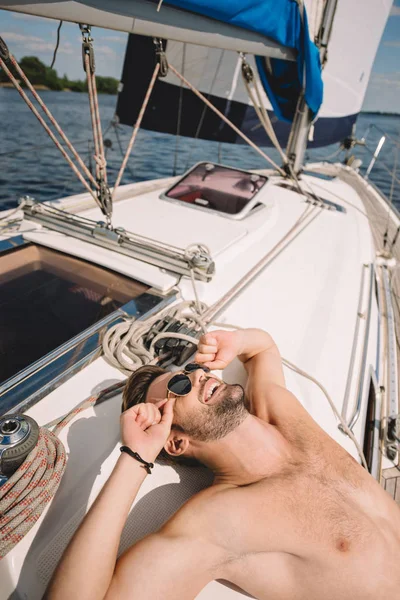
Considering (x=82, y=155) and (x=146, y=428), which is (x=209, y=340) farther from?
(x=82, y=155)

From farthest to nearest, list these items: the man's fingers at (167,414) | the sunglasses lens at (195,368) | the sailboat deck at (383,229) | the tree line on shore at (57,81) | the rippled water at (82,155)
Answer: the tree line on shore at (57,81), the rippled water at (82,155), the sailboat deck at (383,229), the sunglasses lens at (195,368), the man's fingers at (167,414)

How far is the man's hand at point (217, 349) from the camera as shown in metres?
1.63

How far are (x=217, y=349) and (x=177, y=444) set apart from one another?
0.47 meters

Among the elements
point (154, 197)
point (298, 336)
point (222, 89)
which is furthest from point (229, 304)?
point (222, 89)

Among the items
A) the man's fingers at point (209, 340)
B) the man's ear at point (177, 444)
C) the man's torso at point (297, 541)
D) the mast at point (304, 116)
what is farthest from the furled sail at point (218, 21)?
the man's torso at point (297, 541)

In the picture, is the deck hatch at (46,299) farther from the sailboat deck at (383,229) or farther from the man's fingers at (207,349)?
the sailboat deck at (383,229)

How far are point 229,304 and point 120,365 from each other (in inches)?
33.0

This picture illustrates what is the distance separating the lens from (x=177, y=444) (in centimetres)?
134

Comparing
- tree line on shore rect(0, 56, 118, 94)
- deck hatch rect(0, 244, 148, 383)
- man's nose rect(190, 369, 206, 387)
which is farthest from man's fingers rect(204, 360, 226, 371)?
tree line on shore rect(0, 56, 118, 94)

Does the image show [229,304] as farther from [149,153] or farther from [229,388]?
[149,153]

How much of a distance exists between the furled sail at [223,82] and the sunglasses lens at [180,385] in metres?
4.40

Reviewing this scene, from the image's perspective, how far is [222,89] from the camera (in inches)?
227

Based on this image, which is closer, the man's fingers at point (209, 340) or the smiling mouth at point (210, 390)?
the smiling mouth at point (210, 390)

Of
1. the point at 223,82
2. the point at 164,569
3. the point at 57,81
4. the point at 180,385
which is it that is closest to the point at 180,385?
the point at 180,385
